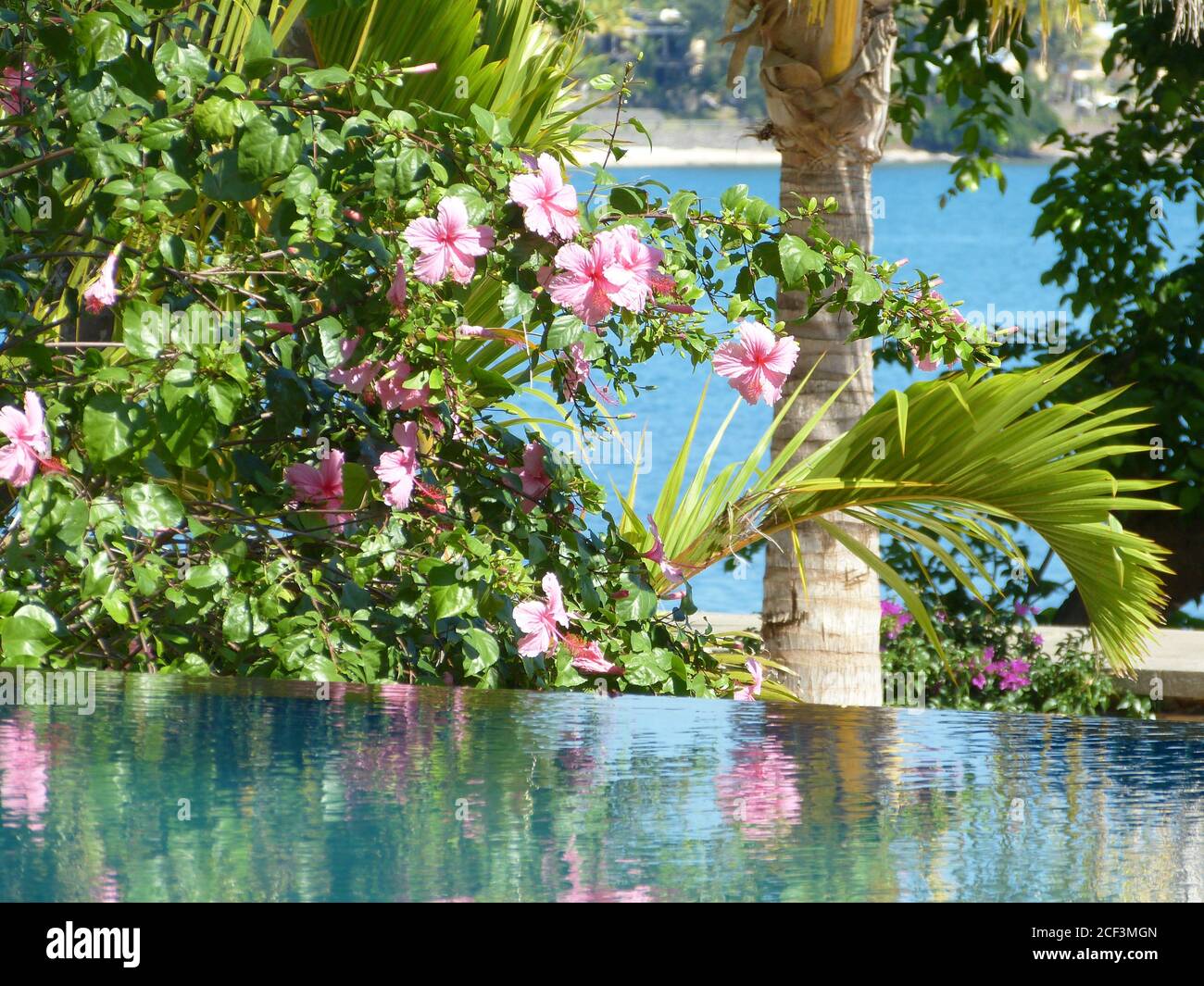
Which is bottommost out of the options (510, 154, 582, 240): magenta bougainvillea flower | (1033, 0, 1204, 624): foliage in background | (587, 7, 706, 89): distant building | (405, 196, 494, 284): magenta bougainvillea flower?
(405, 196, 494, 284): magenta bougainvillea flower

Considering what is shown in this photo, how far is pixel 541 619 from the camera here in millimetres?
2361

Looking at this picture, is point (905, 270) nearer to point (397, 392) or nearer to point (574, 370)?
point (574, 370)

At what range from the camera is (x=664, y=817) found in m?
1.41

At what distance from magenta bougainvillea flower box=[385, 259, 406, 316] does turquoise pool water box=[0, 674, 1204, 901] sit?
2.16 ft

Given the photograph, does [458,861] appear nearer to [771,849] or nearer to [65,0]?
[771,849]

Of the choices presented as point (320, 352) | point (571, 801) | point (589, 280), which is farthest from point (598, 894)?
point (320, 352)

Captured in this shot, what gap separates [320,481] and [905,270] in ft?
73.1

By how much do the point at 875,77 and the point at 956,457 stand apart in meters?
1.29

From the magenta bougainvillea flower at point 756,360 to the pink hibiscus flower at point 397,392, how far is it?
0.50 metres

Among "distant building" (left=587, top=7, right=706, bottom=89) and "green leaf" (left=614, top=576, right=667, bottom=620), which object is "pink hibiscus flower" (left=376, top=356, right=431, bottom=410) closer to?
"green leaf" (left=614, top=576, right=667, bottom=620)

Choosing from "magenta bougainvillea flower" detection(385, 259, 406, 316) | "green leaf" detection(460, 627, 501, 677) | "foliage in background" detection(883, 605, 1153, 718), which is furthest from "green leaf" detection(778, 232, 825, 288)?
"foliage in background" detection(883, 605, 1153, 718)

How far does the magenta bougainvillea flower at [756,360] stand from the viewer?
2.43m

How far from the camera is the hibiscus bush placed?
212cm
